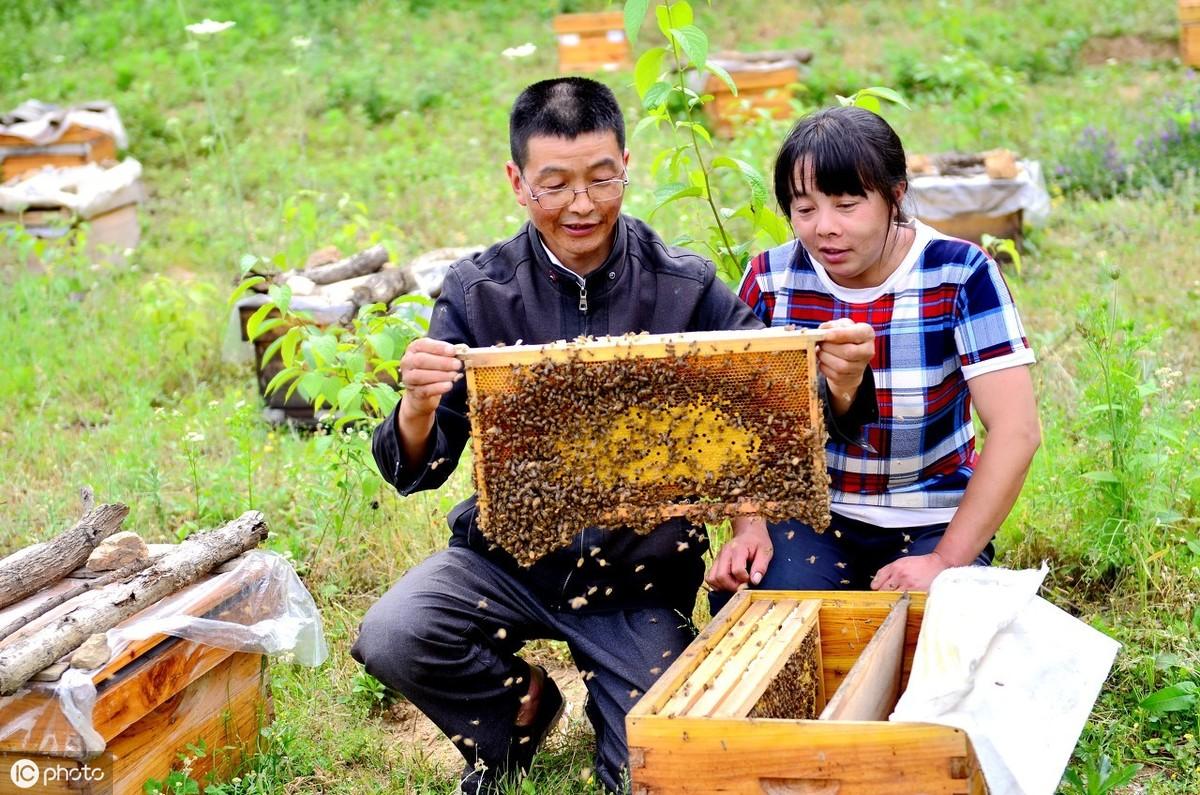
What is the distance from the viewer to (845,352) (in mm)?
2930

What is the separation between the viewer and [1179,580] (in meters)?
3.95

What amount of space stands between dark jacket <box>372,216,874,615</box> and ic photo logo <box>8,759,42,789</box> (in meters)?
1.13

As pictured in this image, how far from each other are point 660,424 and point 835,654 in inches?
30.4

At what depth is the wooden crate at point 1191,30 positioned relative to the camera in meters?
11.1

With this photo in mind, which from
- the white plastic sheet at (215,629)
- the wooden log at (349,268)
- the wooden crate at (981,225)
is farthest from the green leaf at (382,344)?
the wooden crate at (981,225)

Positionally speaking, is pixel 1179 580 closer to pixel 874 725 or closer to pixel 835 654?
pixel 835 654

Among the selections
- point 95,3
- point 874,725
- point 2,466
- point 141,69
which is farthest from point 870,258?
point 95,3

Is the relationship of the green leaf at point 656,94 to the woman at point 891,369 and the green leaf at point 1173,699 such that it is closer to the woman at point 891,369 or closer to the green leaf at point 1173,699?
the woman at point 891,369

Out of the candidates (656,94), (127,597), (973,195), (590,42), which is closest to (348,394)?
(127,597)

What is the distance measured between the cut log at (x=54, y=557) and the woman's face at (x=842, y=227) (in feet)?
7.10

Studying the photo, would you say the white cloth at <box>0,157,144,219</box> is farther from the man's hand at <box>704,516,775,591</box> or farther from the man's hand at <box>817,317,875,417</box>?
the man's hand at <box>817,317,875,417</box>

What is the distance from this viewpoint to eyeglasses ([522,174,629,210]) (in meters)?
3.32

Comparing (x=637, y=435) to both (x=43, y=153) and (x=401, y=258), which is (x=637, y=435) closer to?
(x=401, y=258)

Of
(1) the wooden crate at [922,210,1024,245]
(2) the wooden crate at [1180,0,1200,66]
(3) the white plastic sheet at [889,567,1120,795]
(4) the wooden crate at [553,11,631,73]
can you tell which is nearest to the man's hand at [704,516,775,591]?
(3) the white plastic sheet at [889,567,1120,795]
